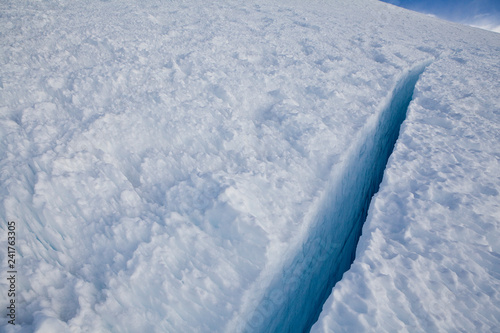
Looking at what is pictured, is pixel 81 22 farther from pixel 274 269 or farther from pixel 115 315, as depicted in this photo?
pixel 274 269

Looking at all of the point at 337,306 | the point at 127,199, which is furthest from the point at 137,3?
the point at 337,306

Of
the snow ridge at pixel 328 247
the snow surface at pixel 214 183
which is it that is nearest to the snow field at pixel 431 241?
the snow surface at pixel 214 183

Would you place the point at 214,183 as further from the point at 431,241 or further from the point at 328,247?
the point at 431,241

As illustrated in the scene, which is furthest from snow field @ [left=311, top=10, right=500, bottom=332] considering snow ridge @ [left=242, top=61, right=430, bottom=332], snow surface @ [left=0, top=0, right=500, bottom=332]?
snow ridge @ [left=242, top=61, right=430, bottom=332]

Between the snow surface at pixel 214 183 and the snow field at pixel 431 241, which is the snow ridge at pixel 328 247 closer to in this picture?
the snow surface at pixel 214 183

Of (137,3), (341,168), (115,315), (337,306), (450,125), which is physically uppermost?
(137,3)

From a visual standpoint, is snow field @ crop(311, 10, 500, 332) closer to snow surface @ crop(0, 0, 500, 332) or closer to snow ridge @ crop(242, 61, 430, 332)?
snow surface @ crop(0, 0, 500, 332)

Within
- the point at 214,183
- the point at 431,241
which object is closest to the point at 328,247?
the point at 431,241
